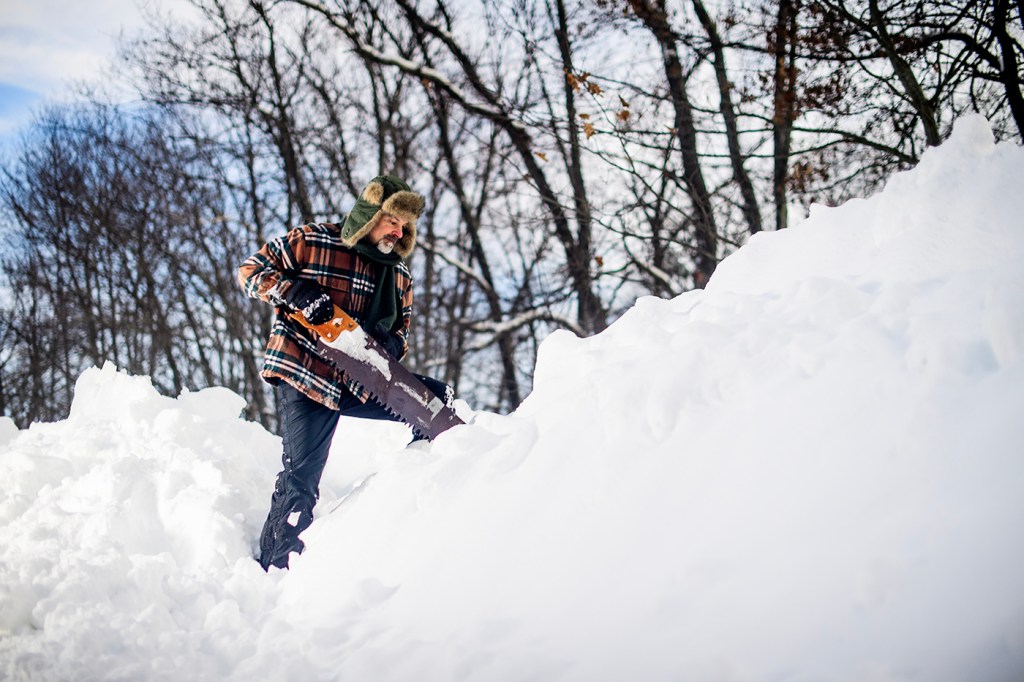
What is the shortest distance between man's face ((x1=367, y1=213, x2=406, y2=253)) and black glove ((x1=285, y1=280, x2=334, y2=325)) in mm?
423

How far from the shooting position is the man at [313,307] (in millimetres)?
3223

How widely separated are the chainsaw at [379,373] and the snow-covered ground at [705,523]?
27.1 inches

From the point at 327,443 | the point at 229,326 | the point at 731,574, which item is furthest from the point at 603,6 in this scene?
the point at 229,326

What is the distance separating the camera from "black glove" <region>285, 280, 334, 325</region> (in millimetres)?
3223

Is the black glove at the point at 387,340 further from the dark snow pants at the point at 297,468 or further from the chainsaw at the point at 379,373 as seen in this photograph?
the dark snow pants at the point at 297,468

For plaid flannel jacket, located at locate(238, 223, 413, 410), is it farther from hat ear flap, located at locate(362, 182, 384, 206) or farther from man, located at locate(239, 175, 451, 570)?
hat ear flap, located at locate(362, 182, 384, 206)

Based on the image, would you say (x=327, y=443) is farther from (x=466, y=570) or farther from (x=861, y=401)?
(x=861, y=401)

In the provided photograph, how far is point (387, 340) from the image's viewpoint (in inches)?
145

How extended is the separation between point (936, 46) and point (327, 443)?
6491 millimetres

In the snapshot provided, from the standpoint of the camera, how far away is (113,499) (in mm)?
3559

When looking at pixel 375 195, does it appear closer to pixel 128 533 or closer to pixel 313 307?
pixel 313 307

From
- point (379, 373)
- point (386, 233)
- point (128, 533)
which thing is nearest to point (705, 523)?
point (379, 373)

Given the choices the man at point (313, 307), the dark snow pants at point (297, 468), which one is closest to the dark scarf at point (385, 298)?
the man at point (313, 307)

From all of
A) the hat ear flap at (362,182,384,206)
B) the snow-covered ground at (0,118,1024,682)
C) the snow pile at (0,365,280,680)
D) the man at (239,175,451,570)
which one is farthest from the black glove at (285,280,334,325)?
the snow pile at (0,365,280,680)
